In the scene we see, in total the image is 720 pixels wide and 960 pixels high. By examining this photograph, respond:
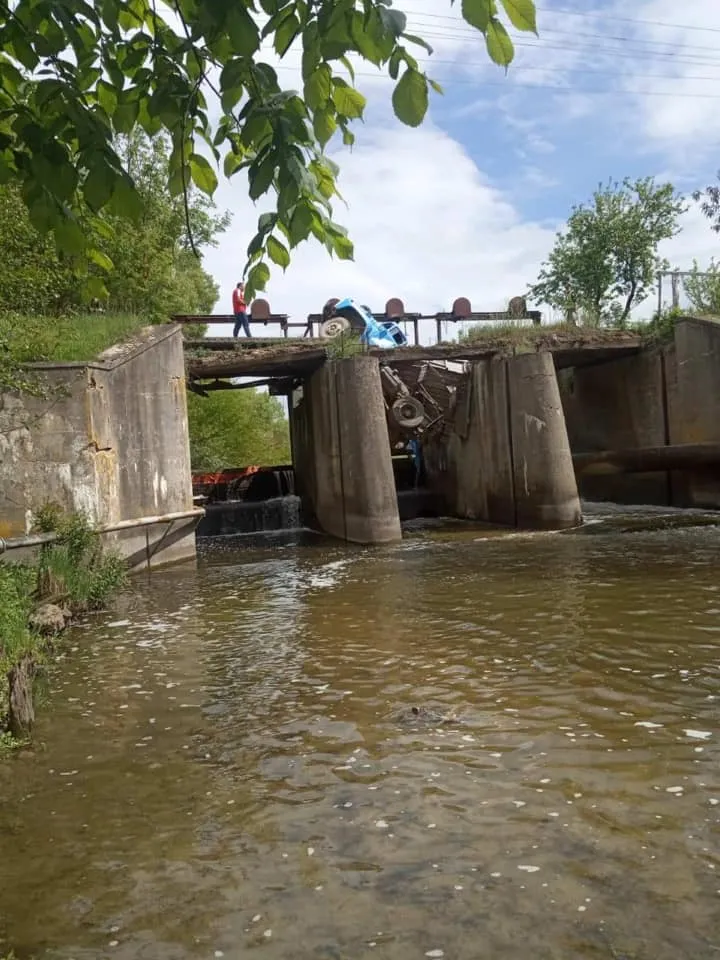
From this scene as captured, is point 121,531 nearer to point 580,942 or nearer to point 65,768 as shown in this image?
point 65,768

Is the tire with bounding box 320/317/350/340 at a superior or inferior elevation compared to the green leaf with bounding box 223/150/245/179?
superior

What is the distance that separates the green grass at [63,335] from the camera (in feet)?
40.3

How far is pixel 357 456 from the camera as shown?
56.9 ft

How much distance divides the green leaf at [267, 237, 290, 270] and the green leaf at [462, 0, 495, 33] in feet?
3.44

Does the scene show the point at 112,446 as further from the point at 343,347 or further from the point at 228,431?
the point at 228,431

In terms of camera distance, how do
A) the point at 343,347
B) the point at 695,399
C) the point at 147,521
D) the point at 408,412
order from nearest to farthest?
the point at 147,521, the point at 343,347, the point at 695,399, the point at 408,412

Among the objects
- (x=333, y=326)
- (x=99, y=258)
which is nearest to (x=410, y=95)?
(x=99, y=258)

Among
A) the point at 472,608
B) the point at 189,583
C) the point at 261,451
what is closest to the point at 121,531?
the point at 189,583

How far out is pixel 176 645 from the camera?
827 cm

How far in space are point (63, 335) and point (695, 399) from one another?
561 inches

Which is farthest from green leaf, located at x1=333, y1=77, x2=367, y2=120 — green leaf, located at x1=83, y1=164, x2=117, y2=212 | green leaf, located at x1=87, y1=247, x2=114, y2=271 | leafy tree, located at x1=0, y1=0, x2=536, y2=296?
green leaf, located at x1=87, y1=247, x2=114, y2=271

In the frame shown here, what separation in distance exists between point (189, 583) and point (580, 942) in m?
10.2

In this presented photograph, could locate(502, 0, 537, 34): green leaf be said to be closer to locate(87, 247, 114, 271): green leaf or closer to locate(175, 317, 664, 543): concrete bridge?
locate(87, 247, 114, 271): green leaf

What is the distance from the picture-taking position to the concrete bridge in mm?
17484
